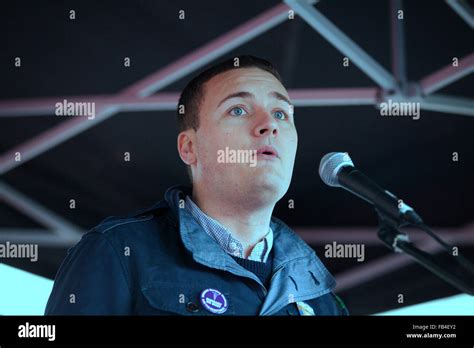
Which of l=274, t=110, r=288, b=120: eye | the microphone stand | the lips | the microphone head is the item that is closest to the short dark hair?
l=274, t=110, r=288, b=120: eye

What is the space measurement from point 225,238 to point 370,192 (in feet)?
2.30

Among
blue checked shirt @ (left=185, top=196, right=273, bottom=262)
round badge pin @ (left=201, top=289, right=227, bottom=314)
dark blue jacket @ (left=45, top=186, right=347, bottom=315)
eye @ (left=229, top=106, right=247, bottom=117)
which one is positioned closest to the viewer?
dark blue jacket @ (left=45, top=186, right=347, bottom=315)

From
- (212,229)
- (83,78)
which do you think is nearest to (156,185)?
(212,229)

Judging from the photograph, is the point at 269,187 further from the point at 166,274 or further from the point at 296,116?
the point at 166,274

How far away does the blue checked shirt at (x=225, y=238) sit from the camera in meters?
3.56

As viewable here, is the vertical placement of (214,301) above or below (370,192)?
below

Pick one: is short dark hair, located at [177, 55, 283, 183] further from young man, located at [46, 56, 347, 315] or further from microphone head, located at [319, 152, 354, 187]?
microphone head, located at [319, 152, 354, 187]

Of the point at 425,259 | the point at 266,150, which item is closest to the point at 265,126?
the point at 266,150

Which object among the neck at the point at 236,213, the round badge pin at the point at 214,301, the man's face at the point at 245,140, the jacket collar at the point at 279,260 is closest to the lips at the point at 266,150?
the man's face at the point at 245,140

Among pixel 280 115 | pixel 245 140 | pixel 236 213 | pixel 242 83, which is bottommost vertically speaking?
pixel 236 213

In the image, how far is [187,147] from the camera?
3727mm

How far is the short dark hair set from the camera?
373cm

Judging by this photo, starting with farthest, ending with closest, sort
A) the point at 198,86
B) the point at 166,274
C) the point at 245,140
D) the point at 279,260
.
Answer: the point at 198,86, the point at 245,140, the point at 279,260, the point at 166,274

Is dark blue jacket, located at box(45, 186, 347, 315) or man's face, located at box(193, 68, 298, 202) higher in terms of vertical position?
man's face, located at box(193, 68, 298, 202)
